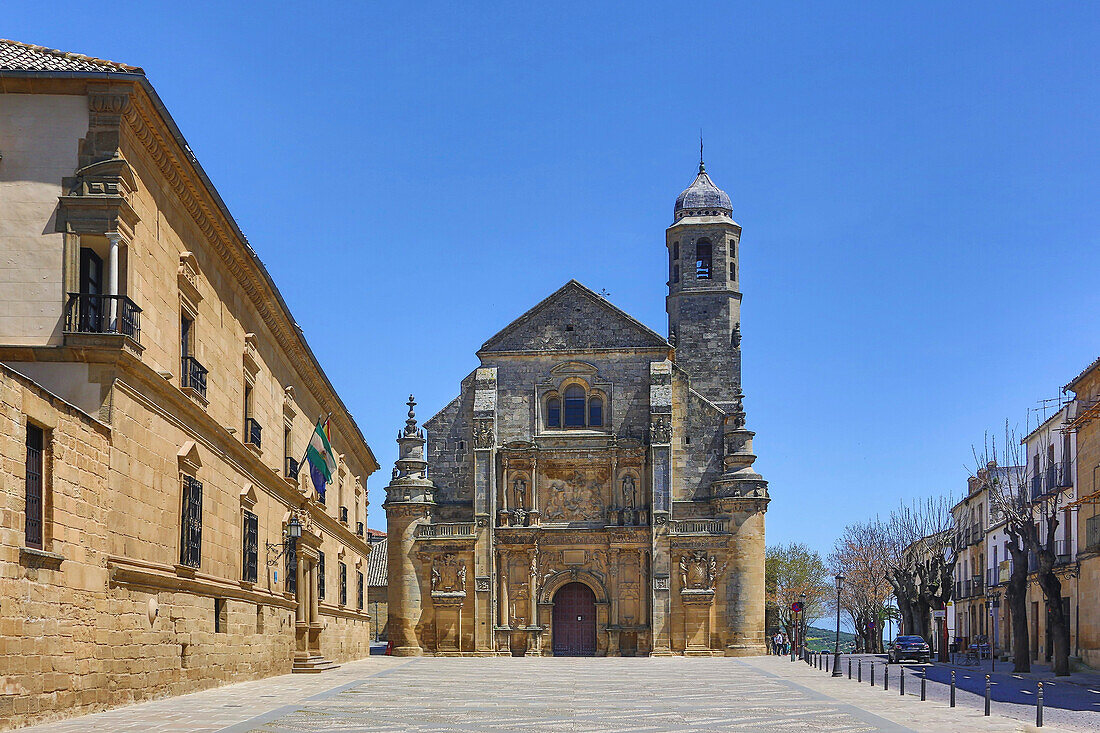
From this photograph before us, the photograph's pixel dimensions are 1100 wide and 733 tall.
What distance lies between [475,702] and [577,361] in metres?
33.2

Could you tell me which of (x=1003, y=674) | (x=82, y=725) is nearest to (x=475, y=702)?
(x=82, y=725)

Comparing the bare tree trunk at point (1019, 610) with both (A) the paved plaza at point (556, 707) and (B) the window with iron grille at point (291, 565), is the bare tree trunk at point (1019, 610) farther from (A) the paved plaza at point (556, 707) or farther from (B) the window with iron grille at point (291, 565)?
(B) the window with iron grille at point (291, 565)

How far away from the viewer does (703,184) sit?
6600 cm

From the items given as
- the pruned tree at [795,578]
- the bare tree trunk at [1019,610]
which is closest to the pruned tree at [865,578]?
the pruned tree at [795,578]

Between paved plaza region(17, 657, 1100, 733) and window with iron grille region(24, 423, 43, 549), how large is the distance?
7.67 ft

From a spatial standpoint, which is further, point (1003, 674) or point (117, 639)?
point (1003, 674)

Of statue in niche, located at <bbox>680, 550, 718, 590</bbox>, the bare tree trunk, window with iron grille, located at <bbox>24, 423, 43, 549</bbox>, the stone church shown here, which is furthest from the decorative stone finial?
window with iron grille, located at <bbox>24, 423, 43, 549</bbox>

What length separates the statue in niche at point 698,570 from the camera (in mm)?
52938

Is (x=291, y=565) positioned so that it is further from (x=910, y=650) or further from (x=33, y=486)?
(x=910, y=650)

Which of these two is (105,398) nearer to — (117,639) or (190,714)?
(117,639)

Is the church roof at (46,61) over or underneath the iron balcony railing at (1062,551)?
over

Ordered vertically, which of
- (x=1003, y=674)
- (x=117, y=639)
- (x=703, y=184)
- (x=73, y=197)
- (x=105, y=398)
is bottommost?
(x=1003, y=674)

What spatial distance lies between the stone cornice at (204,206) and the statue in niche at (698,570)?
19.7 m

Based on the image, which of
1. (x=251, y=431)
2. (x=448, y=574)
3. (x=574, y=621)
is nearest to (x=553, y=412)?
(x=448, y=574)
